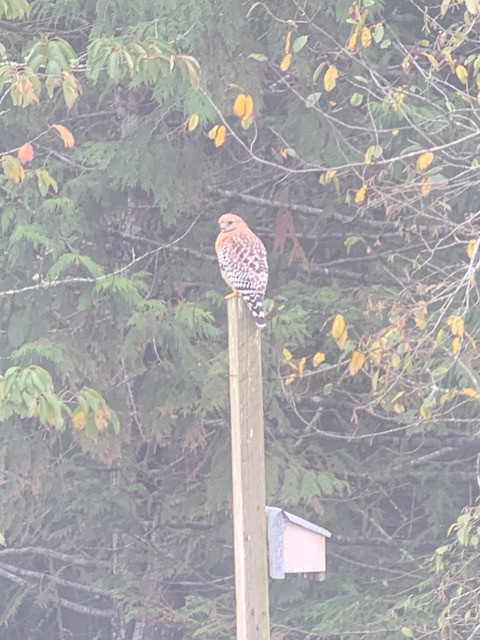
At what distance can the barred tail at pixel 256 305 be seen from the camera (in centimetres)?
376

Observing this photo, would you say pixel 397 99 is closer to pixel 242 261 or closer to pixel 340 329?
pixel 242 261

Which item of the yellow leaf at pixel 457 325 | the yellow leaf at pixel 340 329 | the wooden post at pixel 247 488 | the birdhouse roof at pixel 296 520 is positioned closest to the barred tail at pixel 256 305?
the wooden post at pixel 247 488

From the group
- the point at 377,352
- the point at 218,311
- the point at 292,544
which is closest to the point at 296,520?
the point at 292,544

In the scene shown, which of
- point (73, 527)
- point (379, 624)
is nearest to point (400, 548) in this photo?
point (379, 624)

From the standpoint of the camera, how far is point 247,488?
3369mm

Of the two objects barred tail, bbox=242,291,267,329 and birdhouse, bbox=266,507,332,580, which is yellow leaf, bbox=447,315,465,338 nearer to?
barred tail, bbox=242,291,267,329

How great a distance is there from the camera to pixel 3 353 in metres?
7.45

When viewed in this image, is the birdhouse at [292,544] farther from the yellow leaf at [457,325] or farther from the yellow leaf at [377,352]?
the yellow leaf at [377,352]

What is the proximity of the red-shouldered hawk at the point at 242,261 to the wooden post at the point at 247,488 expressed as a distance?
3.50 ft

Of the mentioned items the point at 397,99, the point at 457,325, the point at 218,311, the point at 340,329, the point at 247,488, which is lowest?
the point at 218,311

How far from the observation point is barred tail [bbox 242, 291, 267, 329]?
3758 mm

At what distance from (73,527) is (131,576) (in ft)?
2.97

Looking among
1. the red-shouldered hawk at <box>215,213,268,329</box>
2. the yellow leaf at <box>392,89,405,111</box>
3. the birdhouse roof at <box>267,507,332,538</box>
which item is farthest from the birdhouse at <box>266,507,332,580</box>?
the yellow leaf at <box>392,89,405,111</box>

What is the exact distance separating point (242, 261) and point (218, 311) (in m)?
2.24
